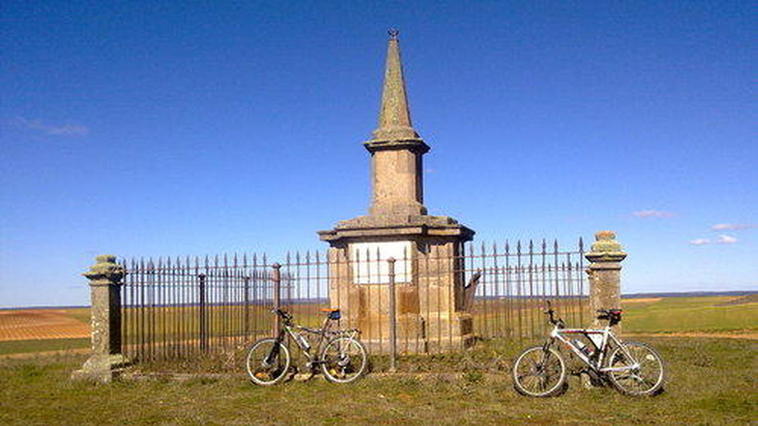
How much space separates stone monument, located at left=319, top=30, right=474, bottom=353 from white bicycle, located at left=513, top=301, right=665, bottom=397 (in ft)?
10.1

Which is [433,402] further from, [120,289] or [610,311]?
[120,289]

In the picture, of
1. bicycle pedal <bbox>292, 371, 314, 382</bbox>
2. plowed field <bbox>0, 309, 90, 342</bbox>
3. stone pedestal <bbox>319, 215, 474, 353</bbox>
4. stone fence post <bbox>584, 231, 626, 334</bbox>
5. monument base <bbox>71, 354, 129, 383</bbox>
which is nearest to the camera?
stone fence post <bbox>584, 231, 626, 334</bbox>

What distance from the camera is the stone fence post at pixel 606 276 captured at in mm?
9258

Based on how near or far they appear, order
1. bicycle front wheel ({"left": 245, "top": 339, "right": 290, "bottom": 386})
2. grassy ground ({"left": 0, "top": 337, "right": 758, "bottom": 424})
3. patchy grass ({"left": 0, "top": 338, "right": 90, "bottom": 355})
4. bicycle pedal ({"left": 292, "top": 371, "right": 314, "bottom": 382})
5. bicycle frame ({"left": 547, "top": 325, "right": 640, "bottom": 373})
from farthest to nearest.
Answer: patchy grass ({"left": 0, "top": 338, "right": 90, "bottom": 355}) < bicycle pedal ({"left": 292, "top": 371, "right": 314, "bottom": 382}) < bicycle front wheel ({"left": 245, "top": 339, "right": 290, "bottom": 386}) < bicycle frame ({"left": 547, "top": 325, "right": 640, "bottom": 373}) < grassy ground ({"left": 0, "top": 337, "right": 758, "bottom": 424})

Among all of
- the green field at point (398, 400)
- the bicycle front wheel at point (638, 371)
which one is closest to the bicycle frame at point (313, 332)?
the green field at point (398, 400)

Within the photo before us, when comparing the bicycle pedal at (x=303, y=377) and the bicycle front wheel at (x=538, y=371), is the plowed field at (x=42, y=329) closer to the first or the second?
the bicycle pedal at (x=303, y=377)

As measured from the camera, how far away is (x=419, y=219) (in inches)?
491

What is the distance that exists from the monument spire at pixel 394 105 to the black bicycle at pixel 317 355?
15.0ft

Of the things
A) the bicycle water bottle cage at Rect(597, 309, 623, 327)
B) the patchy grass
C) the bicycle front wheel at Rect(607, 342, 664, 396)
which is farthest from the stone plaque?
the patchy grass

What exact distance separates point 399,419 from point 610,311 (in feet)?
11.6

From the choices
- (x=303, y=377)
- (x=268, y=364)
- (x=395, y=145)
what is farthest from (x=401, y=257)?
(x=268, y=364)

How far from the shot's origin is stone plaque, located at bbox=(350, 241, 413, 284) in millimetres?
12281

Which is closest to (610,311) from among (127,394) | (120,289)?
(127,394)

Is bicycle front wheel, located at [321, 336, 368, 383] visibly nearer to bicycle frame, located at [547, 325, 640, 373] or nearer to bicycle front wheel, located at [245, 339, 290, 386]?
bicycle front wheel, located at [245, 339, 290, 386]
